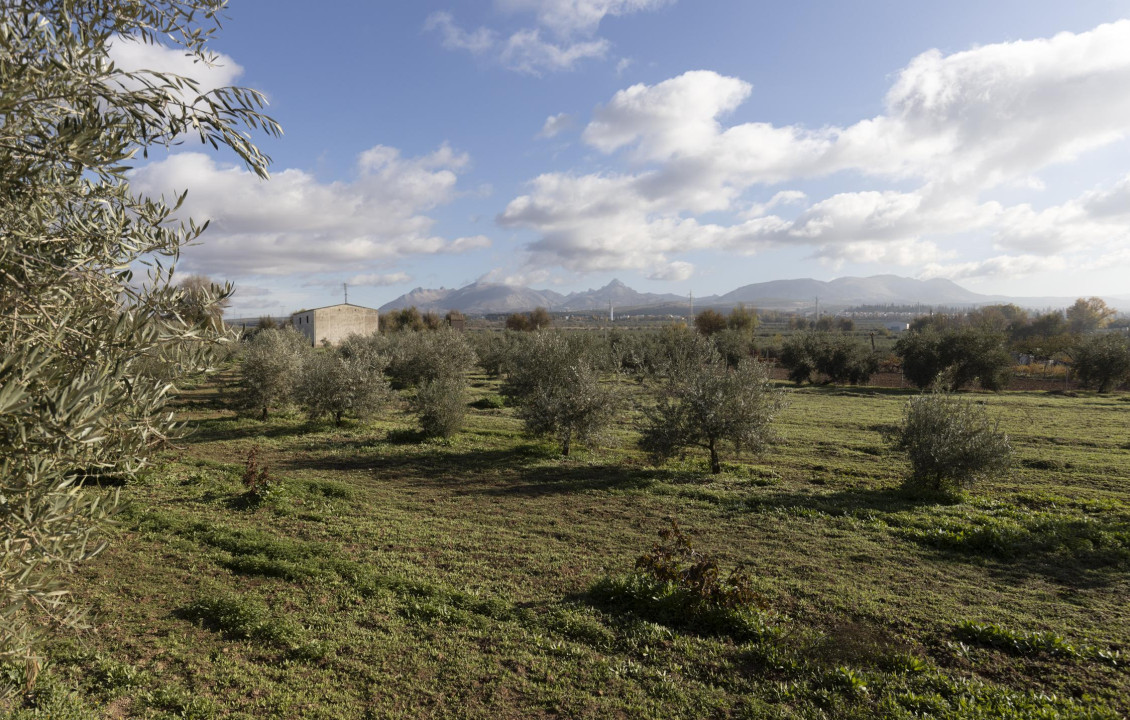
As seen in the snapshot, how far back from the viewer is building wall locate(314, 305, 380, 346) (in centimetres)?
8231

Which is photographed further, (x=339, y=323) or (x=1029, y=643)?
(x=339, y=323)

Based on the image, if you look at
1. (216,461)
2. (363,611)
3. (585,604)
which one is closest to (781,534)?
(585,604)

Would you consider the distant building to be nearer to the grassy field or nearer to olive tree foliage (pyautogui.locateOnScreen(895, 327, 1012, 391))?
olive tree foliage (pyautogui.locateOnScreen(895, 327, 1012, 391))

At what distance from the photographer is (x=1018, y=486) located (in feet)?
51.2

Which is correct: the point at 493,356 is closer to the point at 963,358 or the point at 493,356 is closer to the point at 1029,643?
the point at 963,358

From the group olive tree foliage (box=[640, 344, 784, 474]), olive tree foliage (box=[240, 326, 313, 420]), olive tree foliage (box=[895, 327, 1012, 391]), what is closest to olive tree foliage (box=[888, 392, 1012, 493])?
olive tree foliage (box=[640, 344, 784, 474])

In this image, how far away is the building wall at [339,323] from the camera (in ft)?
270

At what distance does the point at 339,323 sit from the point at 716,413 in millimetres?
84046

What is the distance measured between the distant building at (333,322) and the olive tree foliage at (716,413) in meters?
69.5

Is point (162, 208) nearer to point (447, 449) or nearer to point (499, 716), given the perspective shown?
point (499, 716)

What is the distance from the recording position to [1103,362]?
130 ft

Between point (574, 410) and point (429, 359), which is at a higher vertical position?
point (429, 359)

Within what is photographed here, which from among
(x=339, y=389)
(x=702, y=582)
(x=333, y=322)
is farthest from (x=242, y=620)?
(x=333, y=322)

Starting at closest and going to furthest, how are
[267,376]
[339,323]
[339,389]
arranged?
[339,389] < [267,376] < [339,323]
